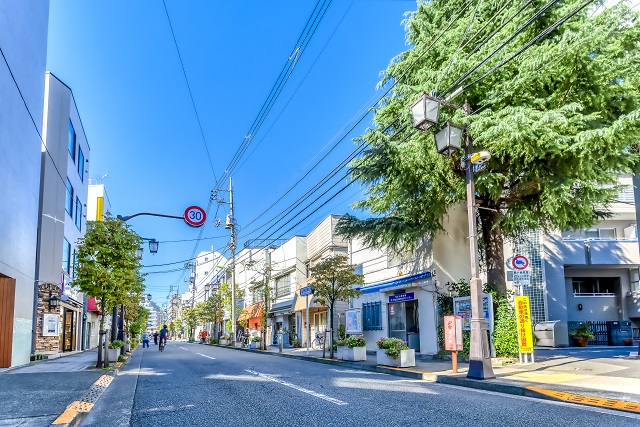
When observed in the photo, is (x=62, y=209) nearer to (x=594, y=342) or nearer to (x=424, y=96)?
(x=424, y=96)

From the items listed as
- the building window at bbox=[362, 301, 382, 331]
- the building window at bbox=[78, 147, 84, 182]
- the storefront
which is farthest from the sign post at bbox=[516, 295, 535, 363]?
the building window at bbox=[78, 147, 84, 182]

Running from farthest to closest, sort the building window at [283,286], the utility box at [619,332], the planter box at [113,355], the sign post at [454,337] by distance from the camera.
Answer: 1. the building window at [283,286]
2. the utility box at [619,332]
3. the planter box at [113,355]
4. the sign post at [454,337]

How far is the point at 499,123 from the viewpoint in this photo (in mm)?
12836

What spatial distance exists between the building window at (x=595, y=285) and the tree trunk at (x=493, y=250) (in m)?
16.2

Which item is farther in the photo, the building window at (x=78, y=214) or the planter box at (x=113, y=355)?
the building window at (x=78, y=214)

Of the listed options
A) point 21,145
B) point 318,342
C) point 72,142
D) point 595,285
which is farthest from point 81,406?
point 595,285

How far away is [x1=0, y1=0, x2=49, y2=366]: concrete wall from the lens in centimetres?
1442

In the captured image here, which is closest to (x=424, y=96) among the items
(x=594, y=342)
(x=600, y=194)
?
(x=600, y=194)

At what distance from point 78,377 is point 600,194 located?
14.9 m

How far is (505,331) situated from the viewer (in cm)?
1614

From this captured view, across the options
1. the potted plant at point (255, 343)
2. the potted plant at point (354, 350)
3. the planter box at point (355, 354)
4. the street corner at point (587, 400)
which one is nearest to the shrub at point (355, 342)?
the potted plant at point (354, 350)

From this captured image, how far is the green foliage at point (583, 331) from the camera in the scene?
26.6 m

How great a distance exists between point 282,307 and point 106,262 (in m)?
25.8

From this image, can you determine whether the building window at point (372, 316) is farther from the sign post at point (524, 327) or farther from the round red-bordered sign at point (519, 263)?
the sign post at point (524, 327)
